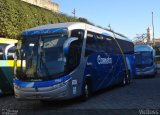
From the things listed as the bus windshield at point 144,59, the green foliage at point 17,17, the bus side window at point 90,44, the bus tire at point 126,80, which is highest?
the green foliage at point 17,17

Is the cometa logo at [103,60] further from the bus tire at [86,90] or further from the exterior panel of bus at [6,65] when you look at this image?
the exterior panel of bus at [6,65]

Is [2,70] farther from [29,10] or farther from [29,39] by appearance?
[29,10]

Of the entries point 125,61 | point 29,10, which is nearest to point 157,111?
point 125,61

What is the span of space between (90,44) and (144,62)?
18911 millimetres

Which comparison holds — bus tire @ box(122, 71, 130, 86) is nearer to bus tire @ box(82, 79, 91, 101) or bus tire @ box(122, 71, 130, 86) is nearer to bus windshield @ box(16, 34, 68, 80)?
bus tire @ box(82, 79, 91, 101)

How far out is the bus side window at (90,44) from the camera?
55.4 feet

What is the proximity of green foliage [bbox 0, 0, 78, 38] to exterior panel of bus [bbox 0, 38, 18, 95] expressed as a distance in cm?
321

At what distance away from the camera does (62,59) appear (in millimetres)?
14539

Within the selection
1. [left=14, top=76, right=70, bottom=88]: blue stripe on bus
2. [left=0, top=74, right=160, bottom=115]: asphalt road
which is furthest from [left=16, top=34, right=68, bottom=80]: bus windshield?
[left=0, top=74, right=160, bottom=115]: asphalt road

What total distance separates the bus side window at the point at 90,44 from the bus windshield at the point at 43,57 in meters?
2.01

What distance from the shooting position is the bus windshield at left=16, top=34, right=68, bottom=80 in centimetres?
1448

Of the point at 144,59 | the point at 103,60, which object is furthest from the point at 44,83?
the point at 144,59

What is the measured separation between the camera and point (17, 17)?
2431 cm

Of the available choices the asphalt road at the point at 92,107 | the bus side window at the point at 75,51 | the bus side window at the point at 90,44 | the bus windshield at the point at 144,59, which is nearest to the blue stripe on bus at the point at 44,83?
the bus side window at the point at 75,51
